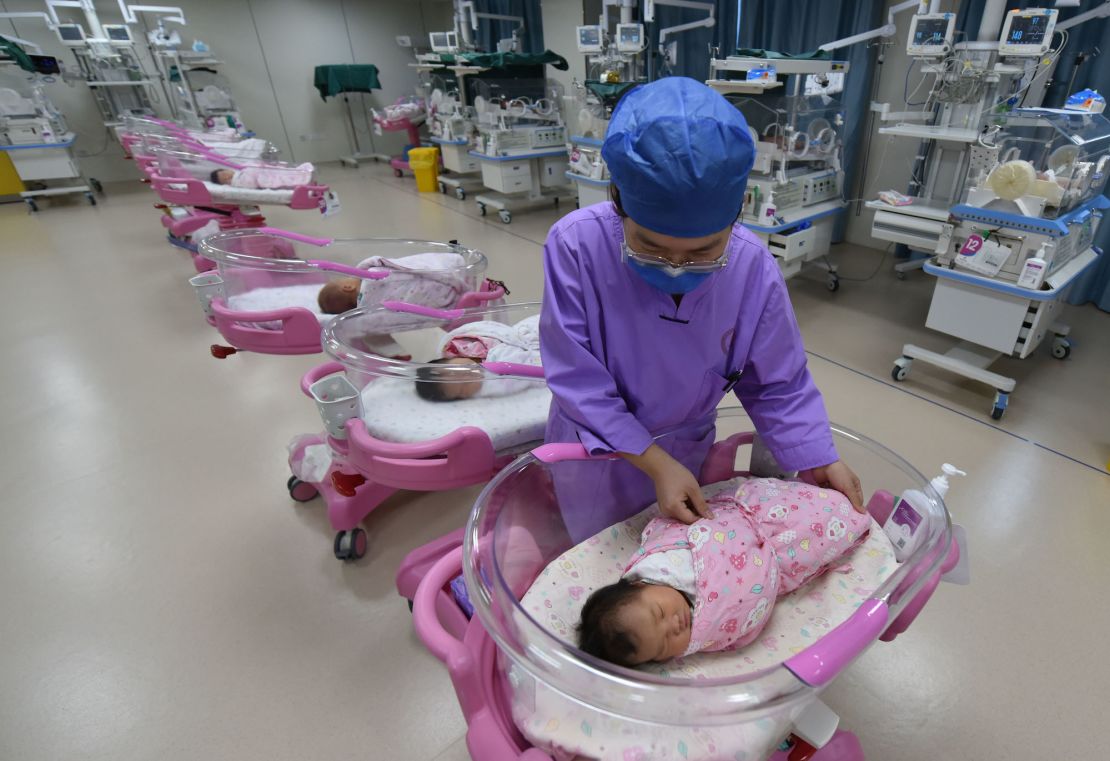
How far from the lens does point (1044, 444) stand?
6.87 feet

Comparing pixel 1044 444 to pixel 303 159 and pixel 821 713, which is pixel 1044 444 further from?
pixel 303 159

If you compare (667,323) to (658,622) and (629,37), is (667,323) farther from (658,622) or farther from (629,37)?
(629,37)

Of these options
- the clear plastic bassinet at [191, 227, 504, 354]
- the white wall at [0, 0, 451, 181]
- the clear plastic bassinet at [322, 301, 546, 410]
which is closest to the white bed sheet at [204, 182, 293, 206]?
the clear plastic bassinet at [191, 227, 504, 354]

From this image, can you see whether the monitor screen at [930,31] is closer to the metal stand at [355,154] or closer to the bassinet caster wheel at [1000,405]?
the bassinet caster wheel at [1000,405]

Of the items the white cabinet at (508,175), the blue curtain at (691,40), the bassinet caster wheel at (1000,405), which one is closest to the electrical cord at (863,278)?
the bassinet caster wheel at (1000,405)

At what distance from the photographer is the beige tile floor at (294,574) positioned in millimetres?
1294

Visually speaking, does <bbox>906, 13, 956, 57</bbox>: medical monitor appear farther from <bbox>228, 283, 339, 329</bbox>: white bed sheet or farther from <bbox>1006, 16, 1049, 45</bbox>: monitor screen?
<bbox>228, 283, 339, 329</bbox>: white bed sheet

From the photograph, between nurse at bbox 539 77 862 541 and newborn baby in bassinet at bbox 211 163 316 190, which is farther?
newborn baby in bassinet at bbox 211 163 316 190

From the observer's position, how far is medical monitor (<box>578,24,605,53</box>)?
3883 mm

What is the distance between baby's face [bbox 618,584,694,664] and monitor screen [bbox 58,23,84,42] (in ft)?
24.2

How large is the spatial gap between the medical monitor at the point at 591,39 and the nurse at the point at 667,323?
353cm

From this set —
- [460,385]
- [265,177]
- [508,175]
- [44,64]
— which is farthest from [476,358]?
[44,64]

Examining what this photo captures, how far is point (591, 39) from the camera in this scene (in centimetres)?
391

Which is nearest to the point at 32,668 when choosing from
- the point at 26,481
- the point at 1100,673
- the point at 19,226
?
the point at 26,481
